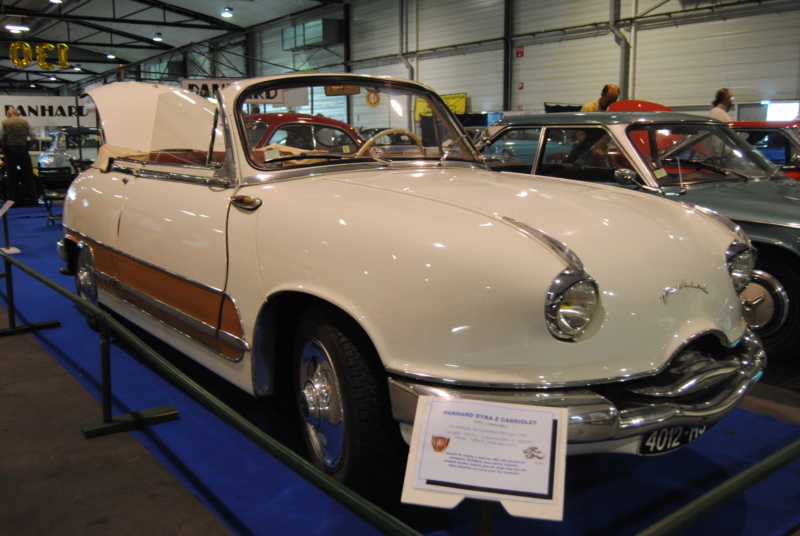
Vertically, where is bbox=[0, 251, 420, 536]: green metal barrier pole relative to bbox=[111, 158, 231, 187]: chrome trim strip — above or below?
below

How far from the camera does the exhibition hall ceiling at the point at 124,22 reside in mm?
22109

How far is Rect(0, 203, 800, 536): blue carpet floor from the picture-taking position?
7.93 ft

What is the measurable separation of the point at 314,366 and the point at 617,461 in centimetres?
141

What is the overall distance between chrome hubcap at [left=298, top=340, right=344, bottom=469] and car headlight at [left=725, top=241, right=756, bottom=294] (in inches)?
61.4

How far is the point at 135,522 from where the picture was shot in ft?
8.00

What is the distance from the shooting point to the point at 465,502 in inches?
101

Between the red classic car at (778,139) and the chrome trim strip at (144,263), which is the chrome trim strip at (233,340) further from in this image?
the red classic car at (778,139)

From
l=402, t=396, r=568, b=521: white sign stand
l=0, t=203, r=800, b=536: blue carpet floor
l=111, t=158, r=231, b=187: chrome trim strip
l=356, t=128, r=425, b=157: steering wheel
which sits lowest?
l=0, t=203, r=800, b=536: blue carpet floor

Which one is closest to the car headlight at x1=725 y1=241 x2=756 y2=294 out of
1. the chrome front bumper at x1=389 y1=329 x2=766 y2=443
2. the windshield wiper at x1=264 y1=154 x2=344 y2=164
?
the chrome front bumper at x1=389 y1=329 x2=766 y2=443

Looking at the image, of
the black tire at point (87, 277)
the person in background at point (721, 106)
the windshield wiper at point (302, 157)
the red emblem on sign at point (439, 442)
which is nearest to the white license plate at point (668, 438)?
the red emblem on sign at point (439, 442)

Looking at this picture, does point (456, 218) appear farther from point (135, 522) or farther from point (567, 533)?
point (135, 522)

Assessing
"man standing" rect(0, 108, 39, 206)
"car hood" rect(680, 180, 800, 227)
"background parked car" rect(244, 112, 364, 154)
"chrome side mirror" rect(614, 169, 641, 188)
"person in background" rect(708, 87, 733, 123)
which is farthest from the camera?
"man standing" rect(0, 108, 39, 206)

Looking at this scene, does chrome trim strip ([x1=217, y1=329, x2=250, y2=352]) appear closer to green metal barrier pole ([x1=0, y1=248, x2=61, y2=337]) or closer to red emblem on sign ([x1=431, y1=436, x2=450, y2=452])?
red emblem on sign ([x1=431, y1=436, x2=450, y2=452])

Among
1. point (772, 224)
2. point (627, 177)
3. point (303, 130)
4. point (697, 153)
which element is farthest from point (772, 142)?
point (303, 130)
